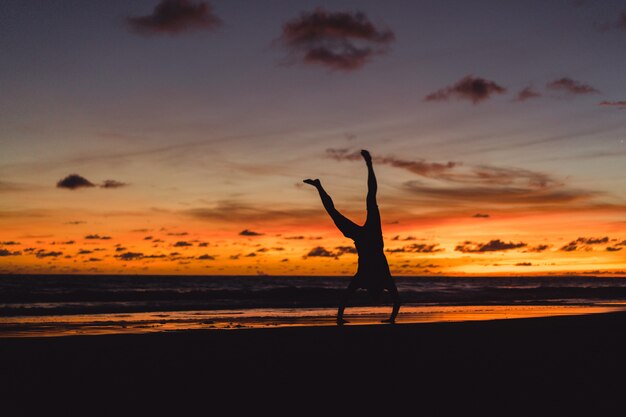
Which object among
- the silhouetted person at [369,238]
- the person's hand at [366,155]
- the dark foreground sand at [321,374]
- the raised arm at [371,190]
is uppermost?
the person's hand at [366,155]

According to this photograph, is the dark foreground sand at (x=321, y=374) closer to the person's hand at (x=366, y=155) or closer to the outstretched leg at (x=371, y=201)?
the outstretched leg at (x=371, y=201)

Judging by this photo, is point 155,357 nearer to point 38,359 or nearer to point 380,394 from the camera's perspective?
point 38,359

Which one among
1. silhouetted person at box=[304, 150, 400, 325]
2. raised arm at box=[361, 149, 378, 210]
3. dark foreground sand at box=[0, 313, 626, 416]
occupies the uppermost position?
raised arm at box=[361, 149, 378, 210]

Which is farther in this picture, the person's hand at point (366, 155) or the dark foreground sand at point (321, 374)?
the person's hand at point (366, 155)

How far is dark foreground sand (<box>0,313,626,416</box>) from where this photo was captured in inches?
226

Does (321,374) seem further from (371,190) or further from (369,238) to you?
(371,190)

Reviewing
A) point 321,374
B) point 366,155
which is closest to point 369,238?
point 366,155

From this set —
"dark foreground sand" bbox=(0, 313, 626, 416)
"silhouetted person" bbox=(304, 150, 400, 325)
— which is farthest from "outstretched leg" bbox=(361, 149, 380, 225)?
"dark foreground sand" bbox=(0, 313, 626, 416)

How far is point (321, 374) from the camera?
737cm

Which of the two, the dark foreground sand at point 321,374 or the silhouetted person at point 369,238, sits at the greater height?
the silhouetted person at point 369,238

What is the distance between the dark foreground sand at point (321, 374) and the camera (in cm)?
575

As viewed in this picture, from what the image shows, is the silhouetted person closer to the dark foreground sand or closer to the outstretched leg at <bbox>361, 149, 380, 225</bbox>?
the outstretched leg at <bbox>361, 149, 380, 225</bbox>

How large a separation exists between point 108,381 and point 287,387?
201cm

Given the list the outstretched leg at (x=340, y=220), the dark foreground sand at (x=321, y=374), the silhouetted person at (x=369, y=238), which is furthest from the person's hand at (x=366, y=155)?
the dark foreground sand at (x=321, y=374)
